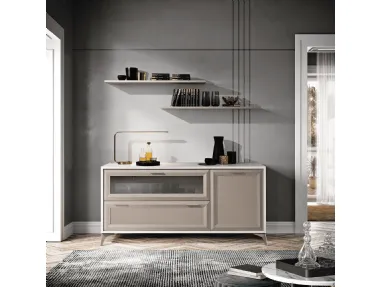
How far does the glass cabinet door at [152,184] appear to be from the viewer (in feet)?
16.5

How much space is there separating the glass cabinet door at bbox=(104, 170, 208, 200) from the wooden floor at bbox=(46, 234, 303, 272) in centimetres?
47

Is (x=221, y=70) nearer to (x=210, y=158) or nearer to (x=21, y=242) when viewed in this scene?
(x=210, y=158)

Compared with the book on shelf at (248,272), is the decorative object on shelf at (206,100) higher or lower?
higher

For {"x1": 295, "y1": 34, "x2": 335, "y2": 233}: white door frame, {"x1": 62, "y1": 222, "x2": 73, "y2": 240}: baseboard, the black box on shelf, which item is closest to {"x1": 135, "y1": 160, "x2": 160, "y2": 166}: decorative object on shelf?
{"x1": 62, "y1": 222, "x2": 73, "y2": 240}: baseboard

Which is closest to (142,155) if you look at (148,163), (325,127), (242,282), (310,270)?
(148,163)

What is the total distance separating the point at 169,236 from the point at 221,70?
1.88 m

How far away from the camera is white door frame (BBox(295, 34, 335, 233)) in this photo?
556 cm

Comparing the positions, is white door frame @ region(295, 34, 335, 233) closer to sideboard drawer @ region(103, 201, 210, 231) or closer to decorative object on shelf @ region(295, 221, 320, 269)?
sideboard drawer @ region(103, 201, 210, 231)

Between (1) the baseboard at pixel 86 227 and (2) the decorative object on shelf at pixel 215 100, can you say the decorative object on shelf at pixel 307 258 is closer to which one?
(2) the decorative object on shelf at pixel 215 100

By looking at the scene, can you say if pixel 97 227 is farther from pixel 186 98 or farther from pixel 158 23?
pixel 158 23

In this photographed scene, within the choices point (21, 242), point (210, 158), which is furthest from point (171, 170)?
point (21, 242)

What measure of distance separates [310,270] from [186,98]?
10.4 feet

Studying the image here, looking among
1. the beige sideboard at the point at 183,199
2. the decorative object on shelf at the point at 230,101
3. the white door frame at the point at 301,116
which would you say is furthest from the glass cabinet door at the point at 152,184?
the white door frame at the point at 301,116

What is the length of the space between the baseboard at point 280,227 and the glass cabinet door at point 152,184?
1.00 m
